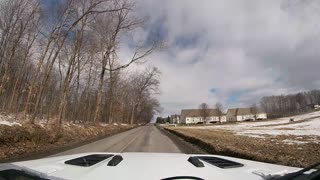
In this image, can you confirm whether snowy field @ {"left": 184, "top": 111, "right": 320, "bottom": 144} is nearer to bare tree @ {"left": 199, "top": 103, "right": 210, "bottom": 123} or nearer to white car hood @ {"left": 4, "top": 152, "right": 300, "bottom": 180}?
white car hood @ {"left": 4, "top": 152, "right": 300, "bottom": 180}

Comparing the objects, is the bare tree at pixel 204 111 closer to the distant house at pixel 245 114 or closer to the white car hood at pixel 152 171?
the distant house at pixel 245 114

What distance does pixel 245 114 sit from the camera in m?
182

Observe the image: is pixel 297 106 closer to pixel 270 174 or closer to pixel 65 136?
pixel 65 136

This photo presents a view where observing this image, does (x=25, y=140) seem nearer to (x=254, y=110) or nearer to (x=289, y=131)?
(x=289, y=131)

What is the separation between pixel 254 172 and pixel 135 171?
112 cm

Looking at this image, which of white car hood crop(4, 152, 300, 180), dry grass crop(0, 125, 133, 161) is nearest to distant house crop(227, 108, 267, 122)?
dry grass crop(0, 125, 133, 161)

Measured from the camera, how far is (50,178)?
283cm

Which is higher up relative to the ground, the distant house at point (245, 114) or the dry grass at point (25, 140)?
the distant house at point (245, 114)

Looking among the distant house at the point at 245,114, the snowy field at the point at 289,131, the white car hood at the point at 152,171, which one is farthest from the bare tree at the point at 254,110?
the white car hood at the point at 152,171

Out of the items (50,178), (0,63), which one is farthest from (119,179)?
(0,63)

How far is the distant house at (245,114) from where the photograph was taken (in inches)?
6925

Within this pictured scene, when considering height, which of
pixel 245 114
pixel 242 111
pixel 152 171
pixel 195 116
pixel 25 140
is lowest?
pixel 25 140

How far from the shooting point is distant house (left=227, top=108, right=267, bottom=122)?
175900 millimetres

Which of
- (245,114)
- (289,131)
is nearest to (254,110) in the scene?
(245,114)
